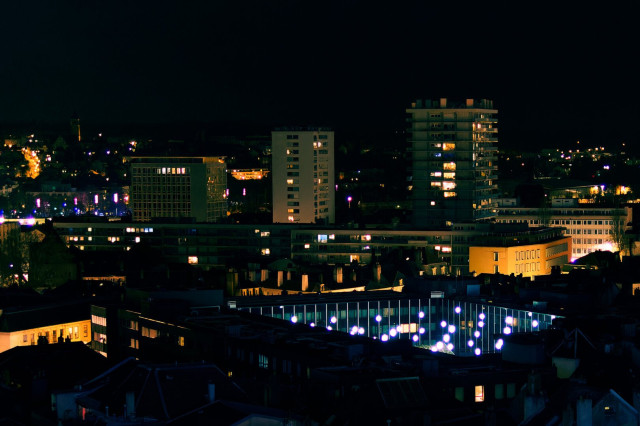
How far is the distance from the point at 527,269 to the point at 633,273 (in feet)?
30.1

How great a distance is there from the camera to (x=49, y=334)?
39719 mm

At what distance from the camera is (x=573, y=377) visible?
82.0ft

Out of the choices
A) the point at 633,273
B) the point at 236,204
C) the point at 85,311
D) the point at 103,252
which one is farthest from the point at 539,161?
the point at 85,311

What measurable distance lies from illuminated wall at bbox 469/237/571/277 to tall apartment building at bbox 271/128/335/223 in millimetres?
18917

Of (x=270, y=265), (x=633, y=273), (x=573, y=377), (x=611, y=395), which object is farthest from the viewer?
(x=270, y=265)

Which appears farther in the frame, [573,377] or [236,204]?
[236,204]

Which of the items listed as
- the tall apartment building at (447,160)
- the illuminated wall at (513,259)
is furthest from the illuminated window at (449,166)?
the illuminated wall at (513,259)

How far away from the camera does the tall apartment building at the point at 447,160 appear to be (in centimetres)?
7012

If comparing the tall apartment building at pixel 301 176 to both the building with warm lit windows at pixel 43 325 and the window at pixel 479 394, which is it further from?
the window at pixel 479 394

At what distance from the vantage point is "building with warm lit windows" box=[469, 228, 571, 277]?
57.2 metres

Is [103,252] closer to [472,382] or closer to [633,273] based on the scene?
[633,273]

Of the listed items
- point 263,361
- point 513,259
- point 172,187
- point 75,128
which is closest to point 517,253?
point 513,259

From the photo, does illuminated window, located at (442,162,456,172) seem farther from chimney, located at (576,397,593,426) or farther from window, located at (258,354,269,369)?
chimney, located at (576,397,593,426)

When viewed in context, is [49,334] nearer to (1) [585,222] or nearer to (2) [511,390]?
(2) [511,390]
